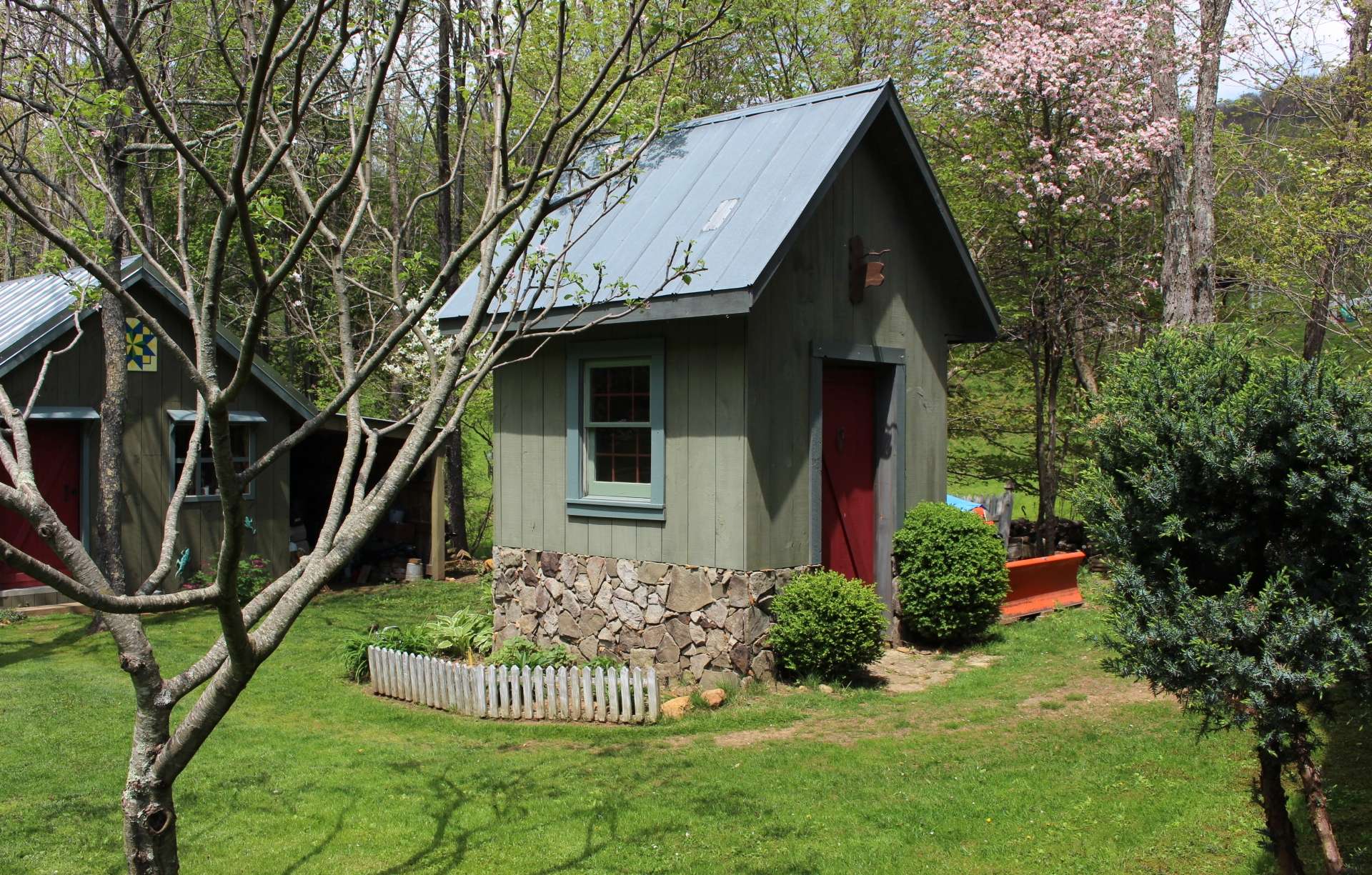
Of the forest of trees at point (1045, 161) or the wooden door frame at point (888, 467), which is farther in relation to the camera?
the forest of trees at point (1045, 161)

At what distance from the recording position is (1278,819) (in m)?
4.38

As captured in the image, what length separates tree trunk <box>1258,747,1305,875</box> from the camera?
4.34 metres

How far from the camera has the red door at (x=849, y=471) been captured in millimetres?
10266

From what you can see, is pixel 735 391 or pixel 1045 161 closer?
pixel 735 391

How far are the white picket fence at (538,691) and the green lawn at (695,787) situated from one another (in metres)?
0.25

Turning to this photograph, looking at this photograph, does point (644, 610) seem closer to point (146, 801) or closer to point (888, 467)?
point (888, 467)

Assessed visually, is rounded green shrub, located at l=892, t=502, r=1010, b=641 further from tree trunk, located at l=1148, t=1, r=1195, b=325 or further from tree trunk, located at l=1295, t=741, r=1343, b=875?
tree trunk, located at l=1295, t=741, r=1343, b=875

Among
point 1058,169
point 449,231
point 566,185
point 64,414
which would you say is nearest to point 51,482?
point 64,414

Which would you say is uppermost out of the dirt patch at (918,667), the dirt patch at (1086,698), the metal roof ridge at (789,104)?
the metal roof ridge at (789,104)

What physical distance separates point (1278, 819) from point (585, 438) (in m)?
7.07

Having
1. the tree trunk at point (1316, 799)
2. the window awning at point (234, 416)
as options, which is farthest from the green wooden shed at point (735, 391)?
the window awning at point (234, 416)

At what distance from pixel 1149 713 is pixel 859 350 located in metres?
Answer: 4.22

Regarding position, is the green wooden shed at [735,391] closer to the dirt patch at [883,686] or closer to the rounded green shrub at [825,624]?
the rounded green shrub at [825,624]

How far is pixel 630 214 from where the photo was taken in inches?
420
